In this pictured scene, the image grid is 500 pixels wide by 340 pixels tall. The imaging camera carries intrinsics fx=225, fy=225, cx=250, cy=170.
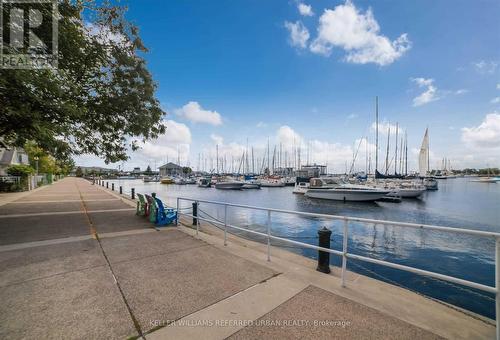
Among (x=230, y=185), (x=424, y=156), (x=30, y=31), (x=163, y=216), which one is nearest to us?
(x=30, y=31)

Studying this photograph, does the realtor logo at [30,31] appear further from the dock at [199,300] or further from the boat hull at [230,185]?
the boat hull at [230,185]

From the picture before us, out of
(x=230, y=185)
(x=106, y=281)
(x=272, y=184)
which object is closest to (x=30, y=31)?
(x=106, y=281)

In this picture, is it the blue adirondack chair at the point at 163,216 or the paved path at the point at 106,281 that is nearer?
the paved path at the point at 106,281

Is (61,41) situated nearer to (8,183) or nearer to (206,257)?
(206,257)

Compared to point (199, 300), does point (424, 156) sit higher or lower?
higher

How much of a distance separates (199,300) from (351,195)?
27.2 meters

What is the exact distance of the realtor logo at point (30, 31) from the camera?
6.51 m

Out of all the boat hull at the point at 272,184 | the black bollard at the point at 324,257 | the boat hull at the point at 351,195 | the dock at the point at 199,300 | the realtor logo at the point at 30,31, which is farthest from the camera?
the boat hull at the point at 272,184

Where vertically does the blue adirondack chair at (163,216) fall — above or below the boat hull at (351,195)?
above

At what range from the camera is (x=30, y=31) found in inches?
300

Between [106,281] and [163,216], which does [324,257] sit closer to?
[106,281]

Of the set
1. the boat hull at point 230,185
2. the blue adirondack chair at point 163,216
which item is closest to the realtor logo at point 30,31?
the blue adirondack chair at point 163,216

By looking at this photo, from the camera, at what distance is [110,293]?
11.3ft

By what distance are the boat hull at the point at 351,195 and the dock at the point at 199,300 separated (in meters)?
24.3
